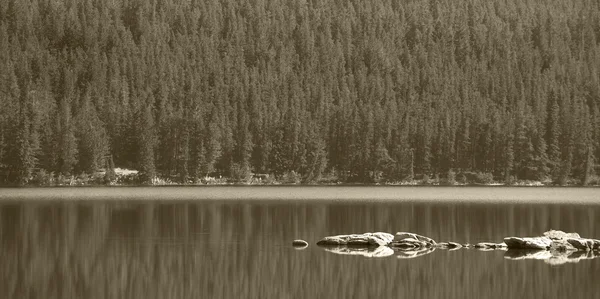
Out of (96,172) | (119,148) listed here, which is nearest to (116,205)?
(96,172)

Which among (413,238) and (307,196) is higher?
(413,238)

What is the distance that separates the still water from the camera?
44.5 m

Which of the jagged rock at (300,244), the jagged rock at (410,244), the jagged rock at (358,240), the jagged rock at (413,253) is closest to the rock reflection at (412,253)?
the jagged rock at (413,253)

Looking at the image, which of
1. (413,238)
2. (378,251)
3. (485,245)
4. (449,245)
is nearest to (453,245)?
(449,245)

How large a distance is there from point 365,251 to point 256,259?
7440 mm

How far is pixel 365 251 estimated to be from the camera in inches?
2317

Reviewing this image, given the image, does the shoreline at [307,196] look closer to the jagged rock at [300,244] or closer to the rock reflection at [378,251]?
the jagged rock at [300,244]

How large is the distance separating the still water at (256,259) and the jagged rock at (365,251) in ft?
3.37

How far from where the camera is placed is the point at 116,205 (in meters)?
101

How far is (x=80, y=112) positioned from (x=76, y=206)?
104667 mm

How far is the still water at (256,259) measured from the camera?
44.5 m

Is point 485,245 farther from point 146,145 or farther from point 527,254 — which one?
point 146,145

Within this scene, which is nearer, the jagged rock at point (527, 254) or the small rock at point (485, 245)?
the jagged rock at point (527, 254)

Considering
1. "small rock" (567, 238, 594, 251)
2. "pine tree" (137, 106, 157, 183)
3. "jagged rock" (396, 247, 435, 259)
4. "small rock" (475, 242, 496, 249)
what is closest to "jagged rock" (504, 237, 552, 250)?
"small rock" (475, 242, 496, 249)
